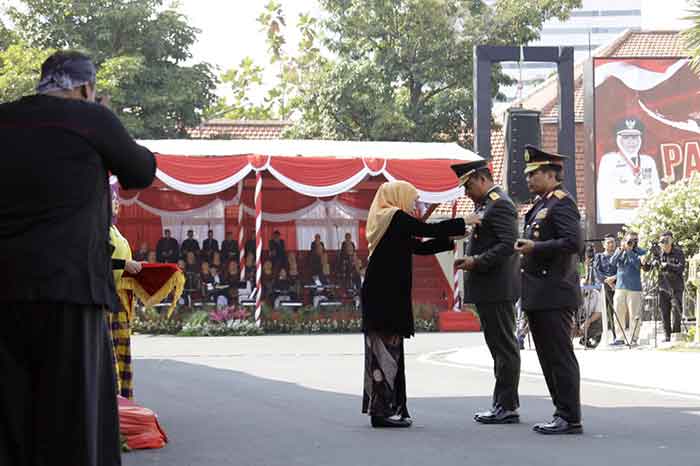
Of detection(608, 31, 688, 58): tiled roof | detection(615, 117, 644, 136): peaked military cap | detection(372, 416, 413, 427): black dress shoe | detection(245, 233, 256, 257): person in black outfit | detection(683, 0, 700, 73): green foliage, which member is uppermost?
detection(608, 31, 688, 58): tiled roof

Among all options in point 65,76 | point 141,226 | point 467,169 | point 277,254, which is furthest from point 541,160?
point 141,226

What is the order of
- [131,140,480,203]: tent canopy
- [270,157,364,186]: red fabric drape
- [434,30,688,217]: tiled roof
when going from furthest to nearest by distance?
[434,30,688,217]: tiled roof < [270,157,364,186]: red fabric drape < [131,140,480,203]: tent canopy

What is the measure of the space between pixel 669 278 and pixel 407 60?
64.1 ft

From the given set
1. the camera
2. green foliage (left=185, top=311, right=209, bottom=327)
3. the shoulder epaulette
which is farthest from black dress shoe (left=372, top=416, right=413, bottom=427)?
green foliage (left=185, top=311, right=209, bottom=327)

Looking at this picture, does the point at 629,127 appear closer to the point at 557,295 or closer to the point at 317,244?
the point at 317,244

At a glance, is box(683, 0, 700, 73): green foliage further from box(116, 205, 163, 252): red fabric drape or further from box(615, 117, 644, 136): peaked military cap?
box(615, 117, 644, 136): peaked military cap

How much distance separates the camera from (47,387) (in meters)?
5.14

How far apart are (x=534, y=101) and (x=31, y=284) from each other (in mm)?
61495

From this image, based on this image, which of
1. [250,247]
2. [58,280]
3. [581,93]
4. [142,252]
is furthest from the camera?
[581,93]

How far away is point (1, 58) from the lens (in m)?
40.4

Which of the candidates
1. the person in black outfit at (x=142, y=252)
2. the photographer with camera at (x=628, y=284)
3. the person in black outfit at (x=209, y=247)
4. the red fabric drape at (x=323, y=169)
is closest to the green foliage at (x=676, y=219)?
the photographer with camera at (x=628, y=284)

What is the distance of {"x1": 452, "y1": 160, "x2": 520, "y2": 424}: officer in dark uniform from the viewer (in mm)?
10070

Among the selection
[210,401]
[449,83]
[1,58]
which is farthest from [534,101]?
[210,401]

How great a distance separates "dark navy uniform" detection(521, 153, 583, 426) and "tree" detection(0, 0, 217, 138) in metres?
31.3
